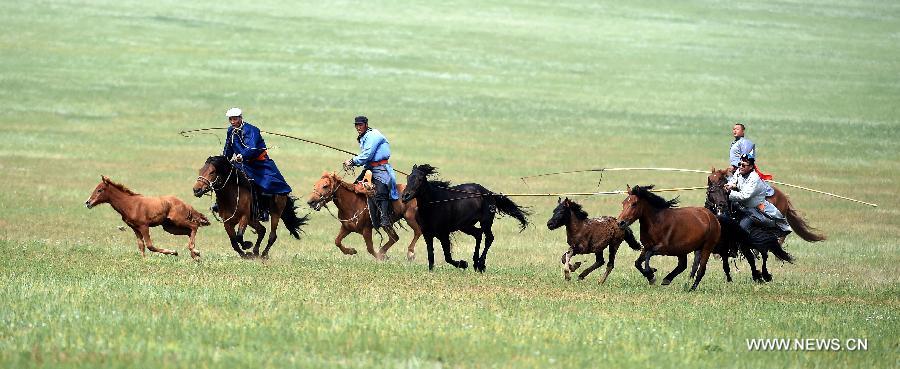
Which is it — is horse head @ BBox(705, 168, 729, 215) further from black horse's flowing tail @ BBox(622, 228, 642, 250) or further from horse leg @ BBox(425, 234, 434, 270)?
horse leg @ BBox(425, 234, 434, 270)

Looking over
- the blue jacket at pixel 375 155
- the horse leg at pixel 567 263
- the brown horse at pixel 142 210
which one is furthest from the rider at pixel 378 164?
the horse leg at pixel 567 263

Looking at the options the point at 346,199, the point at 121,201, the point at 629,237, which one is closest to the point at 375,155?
the point at 346,199

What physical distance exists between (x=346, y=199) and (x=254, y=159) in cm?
155

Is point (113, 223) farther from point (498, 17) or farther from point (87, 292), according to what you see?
point (498, 17)

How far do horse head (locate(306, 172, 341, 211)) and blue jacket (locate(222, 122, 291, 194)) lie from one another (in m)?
0.40

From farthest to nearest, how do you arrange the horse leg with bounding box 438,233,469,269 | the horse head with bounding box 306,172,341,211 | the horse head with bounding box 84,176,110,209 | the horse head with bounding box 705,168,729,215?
the horse head with bounding box 306,172,341,211, the horse leg with bounding box 438,233,469,269, the horse head with bounding box 705,168,729,215, the horse head with bounding box 84,176,110,209

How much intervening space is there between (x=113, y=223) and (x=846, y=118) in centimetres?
2910

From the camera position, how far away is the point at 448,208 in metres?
15.3

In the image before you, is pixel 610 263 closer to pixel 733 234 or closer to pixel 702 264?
pixel 702 264

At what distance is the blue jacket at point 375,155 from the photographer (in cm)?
1564

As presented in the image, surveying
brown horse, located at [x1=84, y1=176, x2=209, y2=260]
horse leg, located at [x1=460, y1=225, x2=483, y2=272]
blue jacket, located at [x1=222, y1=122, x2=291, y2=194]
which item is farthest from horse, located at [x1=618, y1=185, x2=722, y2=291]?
brown horse, located at [x1=84, y1=176, x2=209, y2=260]

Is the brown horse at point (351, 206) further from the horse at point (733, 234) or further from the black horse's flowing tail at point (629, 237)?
the horse at point (733, 234)

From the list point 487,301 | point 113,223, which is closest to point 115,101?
point 113,223

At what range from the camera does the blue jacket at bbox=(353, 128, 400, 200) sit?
15.6 meters
